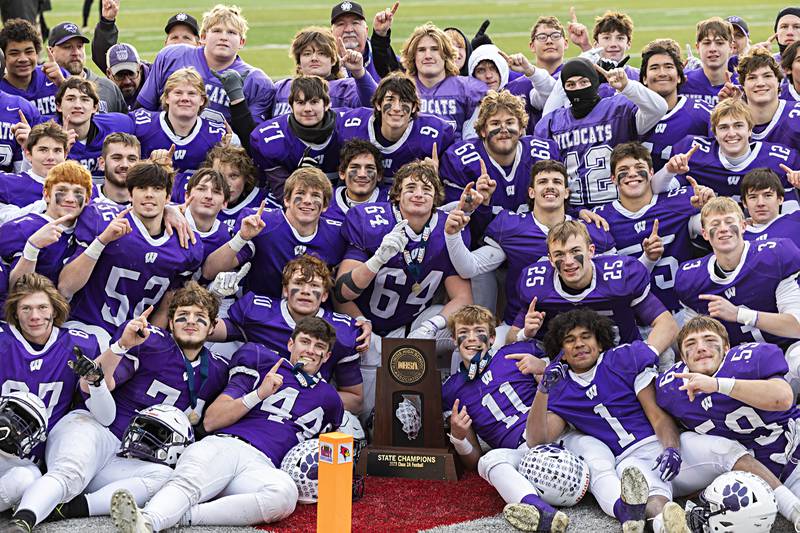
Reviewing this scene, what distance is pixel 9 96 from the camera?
6.48m

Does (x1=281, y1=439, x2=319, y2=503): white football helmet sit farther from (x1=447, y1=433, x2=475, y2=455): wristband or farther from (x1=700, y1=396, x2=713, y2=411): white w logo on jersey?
(x1=700, y1=396, x2=713, y2=411): white w logo on jersey

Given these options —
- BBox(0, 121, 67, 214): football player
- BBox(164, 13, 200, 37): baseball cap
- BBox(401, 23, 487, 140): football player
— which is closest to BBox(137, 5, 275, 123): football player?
BBox(164, 13, 200, 37): baseball cap

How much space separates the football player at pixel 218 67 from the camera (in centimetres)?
687

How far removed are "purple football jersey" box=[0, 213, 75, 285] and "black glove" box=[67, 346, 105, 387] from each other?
2.41 ft

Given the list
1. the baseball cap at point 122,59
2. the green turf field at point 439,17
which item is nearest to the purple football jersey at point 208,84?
the baseball cap at point 122,59

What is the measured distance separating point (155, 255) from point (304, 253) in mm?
746

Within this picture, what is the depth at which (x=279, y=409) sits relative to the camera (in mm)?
4961

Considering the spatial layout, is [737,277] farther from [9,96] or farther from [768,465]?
[9,96]

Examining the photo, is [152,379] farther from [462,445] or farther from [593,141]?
[593,141]

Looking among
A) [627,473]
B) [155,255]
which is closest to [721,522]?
[627,473]

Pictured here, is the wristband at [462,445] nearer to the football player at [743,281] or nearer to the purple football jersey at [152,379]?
the purple football jersey at [152,379]

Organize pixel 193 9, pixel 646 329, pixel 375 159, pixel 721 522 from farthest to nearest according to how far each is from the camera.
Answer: pixel 193 9 < pixel 375 159 < pixel 646 329 < pixel 721 522

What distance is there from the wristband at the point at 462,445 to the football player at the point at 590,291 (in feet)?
1.99

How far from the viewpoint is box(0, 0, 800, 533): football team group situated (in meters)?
4.60
